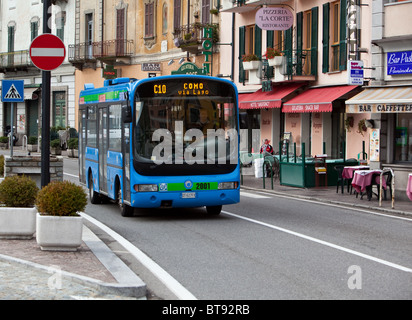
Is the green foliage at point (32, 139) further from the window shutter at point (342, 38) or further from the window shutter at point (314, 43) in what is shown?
the window shutter at point (342, 38)

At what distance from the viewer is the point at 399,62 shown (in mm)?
22531

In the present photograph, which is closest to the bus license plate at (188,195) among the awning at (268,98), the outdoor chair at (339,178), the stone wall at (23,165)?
the stone wall at (23,165)

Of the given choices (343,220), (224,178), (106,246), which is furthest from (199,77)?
(106,246)

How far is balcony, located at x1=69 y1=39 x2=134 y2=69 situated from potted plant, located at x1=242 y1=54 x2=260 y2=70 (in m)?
12.8

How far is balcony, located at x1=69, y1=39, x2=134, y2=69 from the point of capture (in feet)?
150

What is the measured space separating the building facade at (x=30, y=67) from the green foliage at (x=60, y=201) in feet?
134

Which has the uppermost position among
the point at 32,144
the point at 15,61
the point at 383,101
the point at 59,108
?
the point at 15,61

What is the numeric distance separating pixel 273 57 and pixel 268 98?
6.25 ft

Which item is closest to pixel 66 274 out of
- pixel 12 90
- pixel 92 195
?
pixel 92 195

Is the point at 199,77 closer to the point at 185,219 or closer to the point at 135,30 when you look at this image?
the point at 185,219

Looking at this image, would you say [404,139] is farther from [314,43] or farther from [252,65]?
[252,65]

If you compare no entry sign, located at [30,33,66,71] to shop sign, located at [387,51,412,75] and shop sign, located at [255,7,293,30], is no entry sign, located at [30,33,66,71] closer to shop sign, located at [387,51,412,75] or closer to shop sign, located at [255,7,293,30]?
shop sign, located at [387,51,412,75]

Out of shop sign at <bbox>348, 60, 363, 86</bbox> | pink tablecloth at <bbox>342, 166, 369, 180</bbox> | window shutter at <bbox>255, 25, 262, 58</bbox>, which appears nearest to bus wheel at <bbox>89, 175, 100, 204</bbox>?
pink tablecloth at <bbox>342, 166, 369, 180</bbox>

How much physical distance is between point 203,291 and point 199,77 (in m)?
7.84
